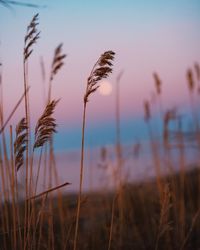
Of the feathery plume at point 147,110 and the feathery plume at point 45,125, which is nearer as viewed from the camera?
the feathery plume at point 45,125

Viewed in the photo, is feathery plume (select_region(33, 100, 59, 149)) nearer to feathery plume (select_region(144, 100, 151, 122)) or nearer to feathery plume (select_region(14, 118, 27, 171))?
feathery plume (select_region(14, 118, 27, 171))

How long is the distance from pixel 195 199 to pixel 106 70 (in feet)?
11.0

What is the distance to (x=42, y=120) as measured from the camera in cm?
120

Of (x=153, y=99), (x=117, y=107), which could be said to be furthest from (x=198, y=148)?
(x=117, y=107)

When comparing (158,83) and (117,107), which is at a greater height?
(158,83)

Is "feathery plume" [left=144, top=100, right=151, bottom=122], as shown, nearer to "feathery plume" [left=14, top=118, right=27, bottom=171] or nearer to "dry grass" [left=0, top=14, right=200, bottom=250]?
"dry grass" [left=0, top=14, right=200, bottom=250]

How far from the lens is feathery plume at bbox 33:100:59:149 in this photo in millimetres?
1197

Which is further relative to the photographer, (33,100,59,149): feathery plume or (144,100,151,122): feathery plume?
(144,100,151,122): feathery plume

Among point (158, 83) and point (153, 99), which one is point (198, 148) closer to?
point (153, 99)

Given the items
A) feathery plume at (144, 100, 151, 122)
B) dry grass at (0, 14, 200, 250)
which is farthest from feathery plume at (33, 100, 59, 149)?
feathery plume at (144, 100, 151, 122)

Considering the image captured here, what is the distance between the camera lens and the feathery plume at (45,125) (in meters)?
1.20

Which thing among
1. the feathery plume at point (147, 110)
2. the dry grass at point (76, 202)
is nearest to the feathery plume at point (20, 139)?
the dry grass at point (76, 202)

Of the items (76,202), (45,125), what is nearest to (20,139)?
(45,125)

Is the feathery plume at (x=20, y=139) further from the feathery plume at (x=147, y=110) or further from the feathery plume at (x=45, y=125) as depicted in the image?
the feathery plume at (x=147, y=110)
